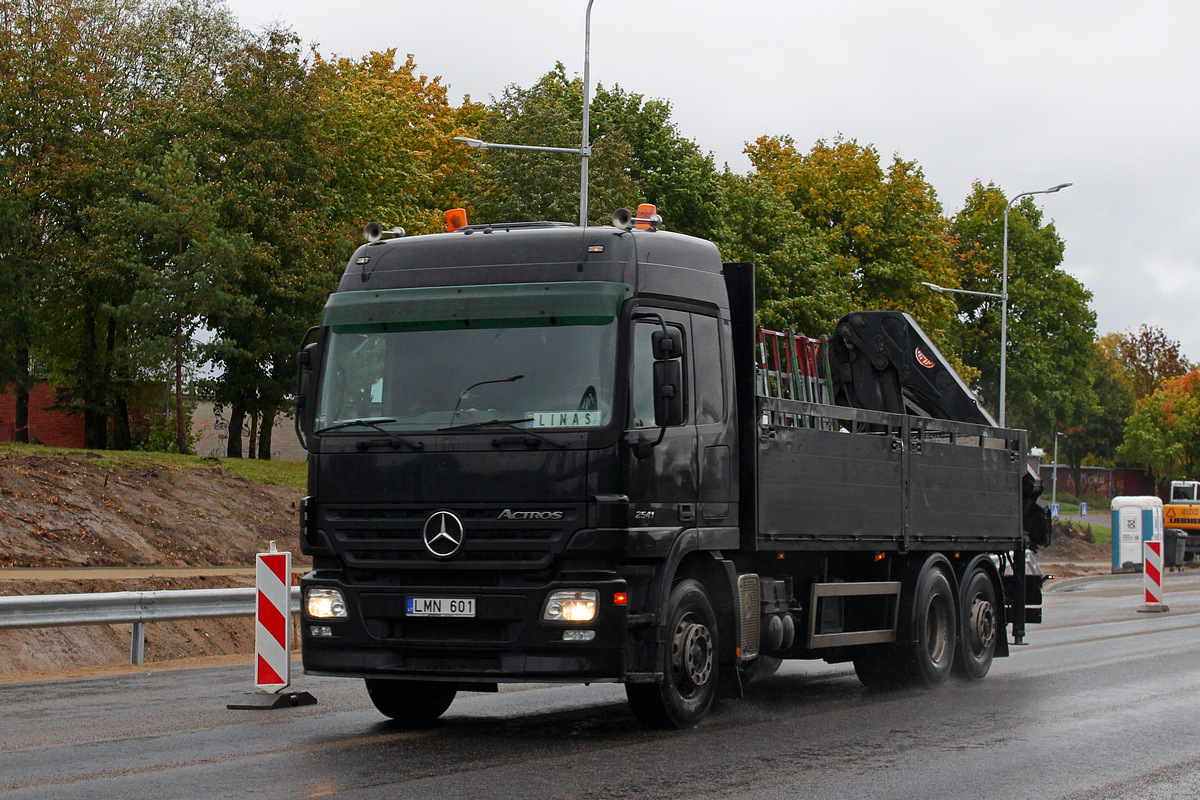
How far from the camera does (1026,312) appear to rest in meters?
72.6

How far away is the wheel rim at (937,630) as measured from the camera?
→ 12758 millimetres

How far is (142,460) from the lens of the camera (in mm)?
31375

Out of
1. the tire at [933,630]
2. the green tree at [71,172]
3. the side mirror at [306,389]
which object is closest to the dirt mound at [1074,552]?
the green tree at [71,172]

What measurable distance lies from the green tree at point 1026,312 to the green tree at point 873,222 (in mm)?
15054

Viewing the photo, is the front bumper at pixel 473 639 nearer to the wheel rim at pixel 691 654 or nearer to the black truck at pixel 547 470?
the black truck at pixel 547 470

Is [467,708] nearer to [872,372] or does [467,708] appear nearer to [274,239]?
[872,372]

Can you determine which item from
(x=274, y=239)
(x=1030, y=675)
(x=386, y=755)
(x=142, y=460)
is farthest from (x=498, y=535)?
(x=274, y=239)

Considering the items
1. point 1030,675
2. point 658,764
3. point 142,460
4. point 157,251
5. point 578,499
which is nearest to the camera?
point 658,764

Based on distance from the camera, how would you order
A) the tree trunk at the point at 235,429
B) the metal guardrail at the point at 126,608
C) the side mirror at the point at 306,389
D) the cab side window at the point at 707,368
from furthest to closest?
the tree trunk at the point at 235,429 → the metal guardrail at the point at 126,608 → the cab side window at the point at 707,368 → the side mirror at the point at 306,389

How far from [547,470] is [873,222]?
4787cm

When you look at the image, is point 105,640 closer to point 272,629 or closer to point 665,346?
point 272,629

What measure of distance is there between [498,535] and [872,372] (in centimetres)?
594

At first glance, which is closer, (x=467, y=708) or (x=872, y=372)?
(x=467, y=708)

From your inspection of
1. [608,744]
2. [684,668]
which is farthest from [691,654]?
[608,744]
